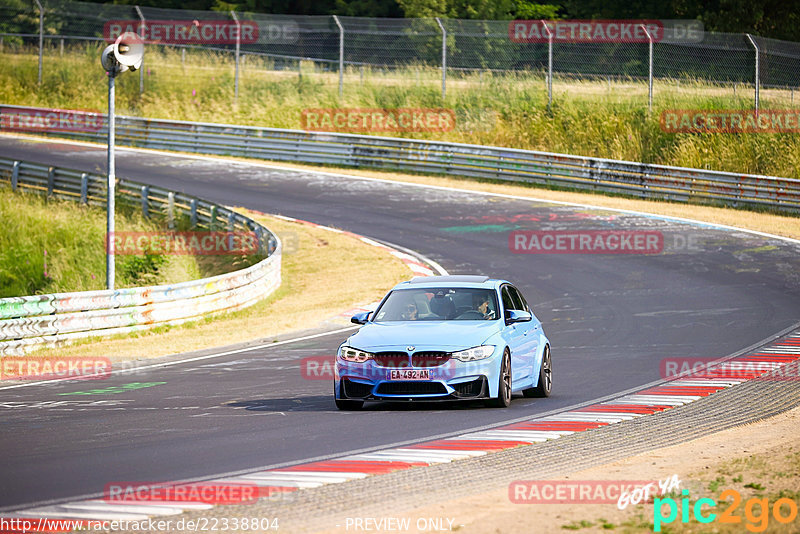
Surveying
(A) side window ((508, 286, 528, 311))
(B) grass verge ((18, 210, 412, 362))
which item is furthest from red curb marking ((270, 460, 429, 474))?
(B) grass verge ((18, 210, 412, 362))

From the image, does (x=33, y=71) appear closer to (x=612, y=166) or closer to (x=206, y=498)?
(x=612, y=166)

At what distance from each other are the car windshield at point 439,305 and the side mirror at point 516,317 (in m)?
0.16

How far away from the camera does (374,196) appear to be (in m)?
34.0

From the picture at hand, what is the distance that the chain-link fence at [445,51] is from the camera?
33656mm

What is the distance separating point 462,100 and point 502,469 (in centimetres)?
3383

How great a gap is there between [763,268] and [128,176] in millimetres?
21966

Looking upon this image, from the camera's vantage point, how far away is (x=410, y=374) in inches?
444

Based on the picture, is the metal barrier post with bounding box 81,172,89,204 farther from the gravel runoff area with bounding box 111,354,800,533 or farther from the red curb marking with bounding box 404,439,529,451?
the red curb marking with bounding box 404,439,529,451

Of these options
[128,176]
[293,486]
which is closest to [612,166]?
[128,176]

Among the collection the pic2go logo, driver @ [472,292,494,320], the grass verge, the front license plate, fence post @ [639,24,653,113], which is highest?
fence post @ [639,24,653,113]

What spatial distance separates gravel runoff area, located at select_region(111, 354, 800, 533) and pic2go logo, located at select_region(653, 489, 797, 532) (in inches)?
53.2

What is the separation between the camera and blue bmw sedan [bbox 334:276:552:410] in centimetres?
1128

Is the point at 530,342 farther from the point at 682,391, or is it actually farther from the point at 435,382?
the point at 682,391

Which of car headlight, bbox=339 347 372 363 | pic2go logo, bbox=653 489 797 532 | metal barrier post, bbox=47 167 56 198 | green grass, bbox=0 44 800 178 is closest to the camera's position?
pic2go logo, bbox=653 489 797 532
